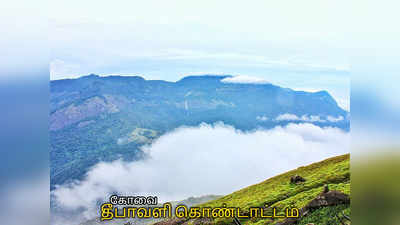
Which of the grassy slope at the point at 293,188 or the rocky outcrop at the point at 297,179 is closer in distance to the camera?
the grassy slope at the point at 293,188

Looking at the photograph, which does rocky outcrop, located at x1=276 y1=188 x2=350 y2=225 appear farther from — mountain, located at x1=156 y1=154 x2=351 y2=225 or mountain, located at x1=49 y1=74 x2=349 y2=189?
mountain, located at x1=49 y1=74 x2=349 y2=189

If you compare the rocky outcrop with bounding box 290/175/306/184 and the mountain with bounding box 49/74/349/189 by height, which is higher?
the mountain with bounding box 49/74/349/189

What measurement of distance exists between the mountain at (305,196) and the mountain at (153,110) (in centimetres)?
→ 98

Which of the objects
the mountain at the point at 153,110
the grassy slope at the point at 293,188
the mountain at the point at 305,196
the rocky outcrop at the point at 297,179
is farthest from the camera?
the rocky outcrop at the point at 297,179

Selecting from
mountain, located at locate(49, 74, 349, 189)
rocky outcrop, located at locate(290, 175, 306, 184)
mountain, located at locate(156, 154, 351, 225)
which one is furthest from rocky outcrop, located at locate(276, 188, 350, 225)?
mountain, located at locate(49, 74, 349, 189)

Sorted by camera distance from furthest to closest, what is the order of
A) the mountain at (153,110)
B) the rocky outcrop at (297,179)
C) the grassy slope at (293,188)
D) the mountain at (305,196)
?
the rocky outcrop at (297,179)
the mountain at (153,110)
the grassy slope at (293,188)
the mountain at (305,196)

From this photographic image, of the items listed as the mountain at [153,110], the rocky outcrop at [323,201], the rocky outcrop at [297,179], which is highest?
the mountain at [153,110]

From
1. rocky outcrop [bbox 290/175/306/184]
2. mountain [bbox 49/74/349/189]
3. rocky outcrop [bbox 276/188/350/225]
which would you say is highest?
mountain [bbox 49/74/349/189]

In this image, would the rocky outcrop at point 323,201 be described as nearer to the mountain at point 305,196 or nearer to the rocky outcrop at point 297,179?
the mountain at point 305,196

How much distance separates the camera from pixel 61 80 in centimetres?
634

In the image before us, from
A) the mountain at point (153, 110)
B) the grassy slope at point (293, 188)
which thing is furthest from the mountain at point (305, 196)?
the mountain at point (153, 110)

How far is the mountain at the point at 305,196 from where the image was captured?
6.14m

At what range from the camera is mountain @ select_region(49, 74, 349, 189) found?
669 centimetres

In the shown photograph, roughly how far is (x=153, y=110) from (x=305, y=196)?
339cm
